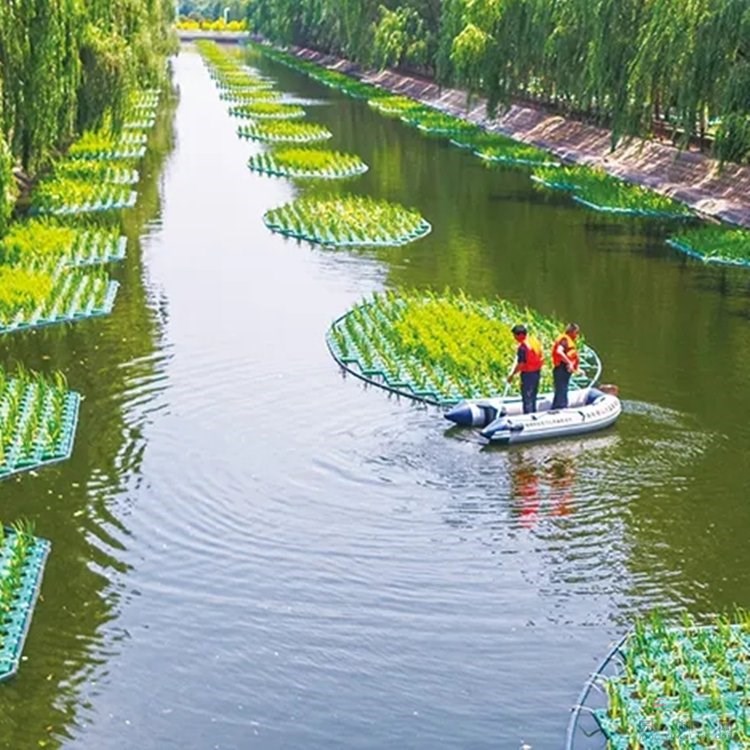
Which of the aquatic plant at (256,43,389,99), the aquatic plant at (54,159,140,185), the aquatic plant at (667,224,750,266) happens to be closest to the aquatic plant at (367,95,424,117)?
the aquatic plant at (256,43,389,99)

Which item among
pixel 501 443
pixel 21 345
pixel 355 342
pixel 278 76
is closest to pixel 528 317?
pixel 355 342

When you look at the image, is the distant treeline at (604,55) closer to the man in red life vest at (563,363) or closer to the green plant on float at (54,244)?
the man in red life vest at (563,363)

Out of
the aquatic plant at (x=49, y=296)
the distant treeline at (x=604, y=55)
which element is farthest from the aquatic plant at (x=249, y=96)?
the aquatic plant at (x=49, y=296)

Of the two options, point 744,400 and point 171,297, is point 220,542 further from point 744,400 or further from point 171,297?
point 171,297

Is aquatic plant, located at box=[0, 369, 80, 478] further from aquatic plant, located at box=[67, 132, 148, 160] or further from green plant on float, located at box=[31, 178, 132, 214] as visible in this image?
aquatic plant, located at box=[67, 132, 148, 160]

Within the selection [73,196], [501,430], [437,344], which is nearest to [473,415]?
[501,430]

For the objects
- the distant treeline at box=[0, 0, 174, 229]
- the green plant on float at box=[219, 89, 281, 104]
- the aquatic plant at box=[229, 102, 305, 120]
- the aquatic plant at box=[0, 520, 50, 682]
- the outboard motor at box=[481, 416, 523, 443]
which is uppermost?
the distant treeline at box=[0, 0, 174, 229]

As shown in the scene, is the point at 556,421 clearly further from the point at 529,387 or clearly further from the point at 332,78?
the point at 332,78
